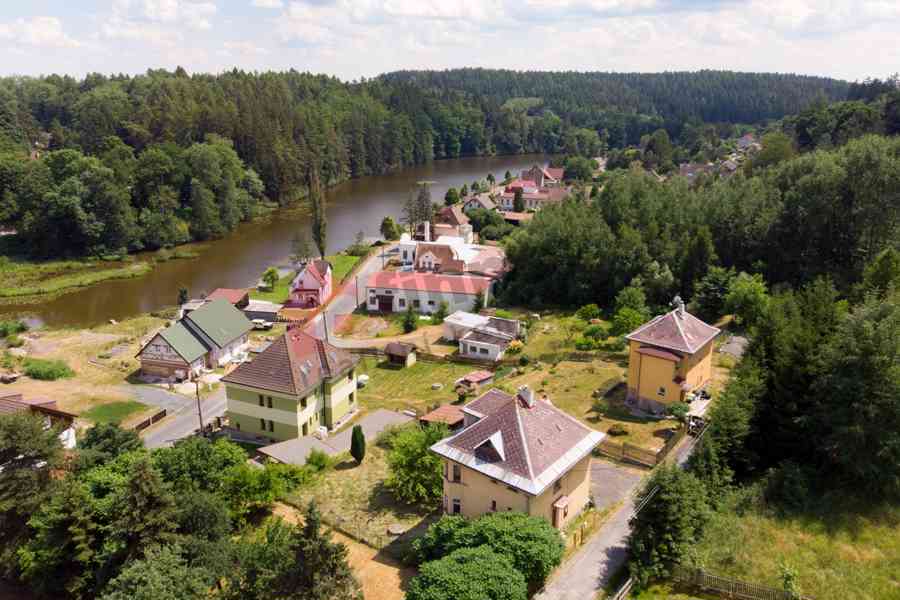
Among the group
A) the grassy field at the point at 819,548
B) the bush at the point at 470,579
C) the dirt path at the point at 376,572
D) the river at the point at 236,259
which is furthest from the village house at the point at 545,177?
the bush at the point at 470,579

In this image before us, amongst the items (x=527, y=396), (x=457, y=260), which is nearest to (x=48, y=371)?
(x=527, y=396)

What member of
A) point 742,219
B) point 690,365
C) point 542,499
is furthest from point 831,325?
point 742,219

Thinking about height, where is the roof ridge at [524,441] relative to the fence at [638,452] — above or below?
above

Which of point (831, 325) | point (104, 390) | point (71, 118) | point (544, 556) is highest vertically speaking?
point (71, 118)

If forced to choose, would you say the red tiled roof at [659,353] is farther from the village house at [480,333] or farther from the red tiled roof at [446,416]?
the village house at [480,333]

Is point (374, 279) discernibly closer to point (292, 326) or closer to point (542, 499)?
point (292, 326)

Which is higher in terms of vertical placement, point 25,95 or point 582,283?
point 25,95

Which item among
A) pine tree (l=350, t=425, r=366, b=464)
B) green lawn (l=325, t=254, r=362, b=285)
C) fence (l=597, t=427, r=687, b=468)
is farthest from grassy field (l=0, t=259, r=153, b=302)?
fence (l=597, t=427, r=687, b=468)
